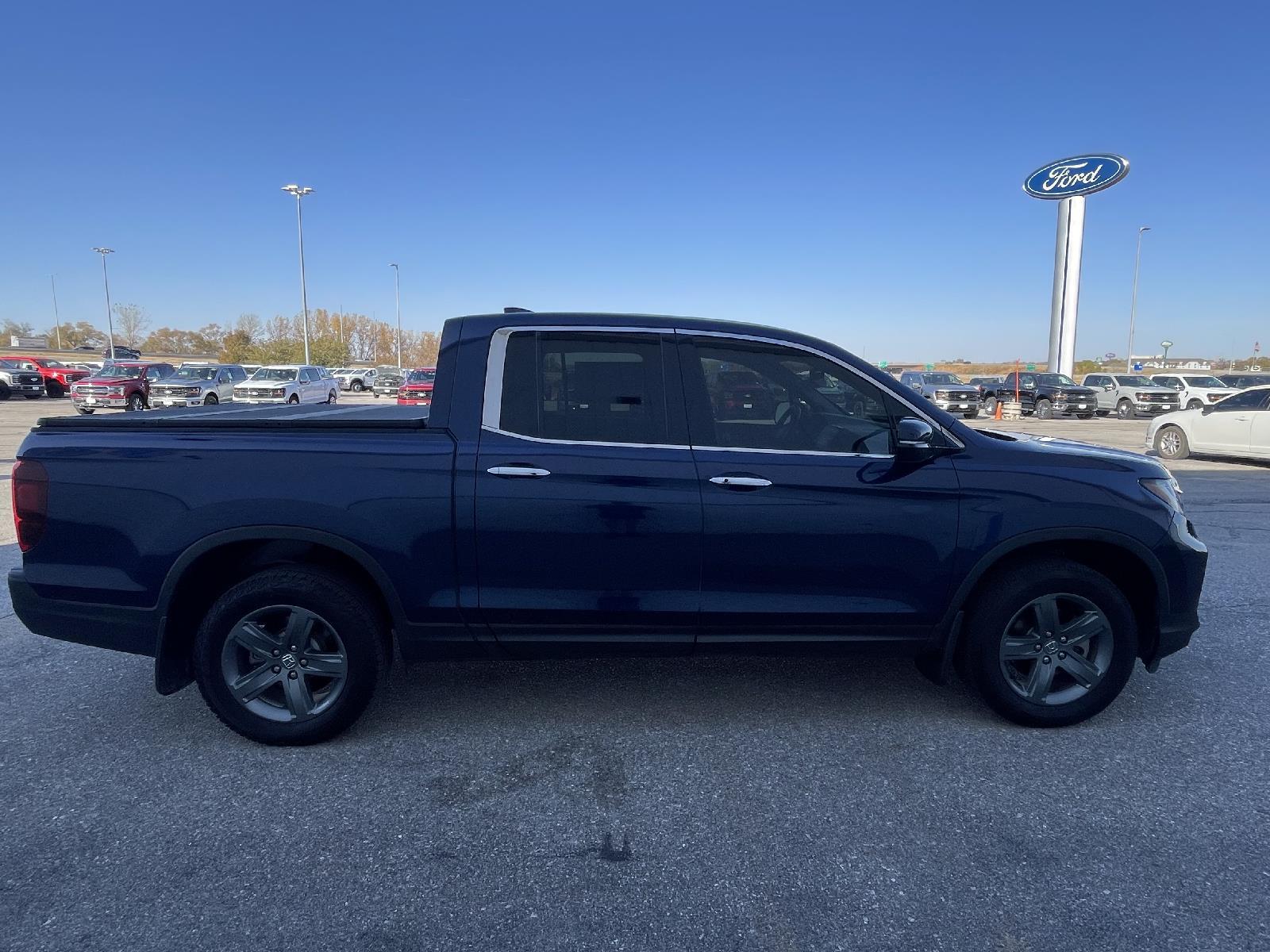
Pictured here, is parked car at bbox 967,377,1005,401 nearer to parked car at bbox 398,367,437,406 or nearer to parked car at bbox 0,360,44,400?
parked car at bbox 398,367,437,406

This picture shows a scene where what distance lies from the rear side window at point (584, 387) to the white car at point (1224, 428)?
1434 centimetres

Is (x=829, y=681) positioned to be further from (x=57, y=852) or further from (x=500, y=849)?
(x=57, y=852)

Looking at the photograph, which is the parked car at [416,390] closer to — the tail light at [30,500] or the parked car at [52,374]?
the parked car at [52,374]

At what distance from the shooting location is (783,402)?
3609 mm

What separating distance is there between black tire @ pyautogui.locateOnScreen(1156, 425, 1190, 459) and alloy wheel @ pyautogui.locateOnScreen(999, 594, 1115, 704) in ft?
44.8

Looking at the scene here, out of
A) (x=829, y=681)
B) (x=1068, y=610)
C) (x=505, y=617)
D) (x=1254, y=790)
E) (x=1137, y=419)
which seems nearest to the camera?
(x=1254, y=790)

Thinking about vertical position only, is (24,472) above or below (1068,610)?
above

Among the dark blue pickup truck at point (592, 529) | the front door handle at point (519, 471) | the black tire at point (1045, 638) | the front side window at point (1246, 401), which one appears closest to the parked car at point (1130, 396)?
the front side window at point (1246, 401)

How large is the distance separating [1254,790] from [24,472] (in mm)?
5175

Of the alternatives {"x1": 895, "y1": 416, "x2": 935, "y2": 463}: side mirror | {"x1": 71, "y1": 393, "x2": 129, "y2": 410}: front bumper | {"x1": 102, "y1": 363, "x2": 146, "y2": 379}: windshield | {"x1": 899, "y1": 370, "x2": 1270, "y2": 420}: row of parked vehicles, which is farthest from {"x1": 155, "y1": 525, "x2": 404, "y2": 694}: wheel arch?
{"x1": 899, "y1": 370, "x2": 1270, "y2": 420}: row of parked vehicles

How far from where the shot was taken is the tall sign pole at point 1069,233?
124ft

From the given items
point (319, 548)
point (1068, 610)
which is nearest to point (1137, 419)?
point (1068, 610)

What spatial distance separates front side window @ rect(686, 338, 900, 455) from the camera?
137 inches

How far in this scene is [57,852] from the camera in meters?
2.69
